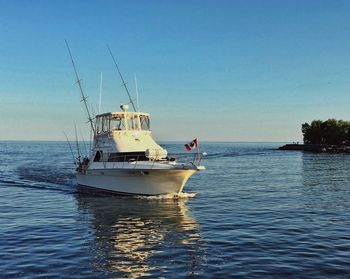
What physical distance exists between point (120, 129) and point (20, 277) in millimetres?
18862

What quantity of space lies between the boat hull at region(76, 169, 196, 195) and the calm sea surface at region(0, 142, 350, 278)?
741 mm

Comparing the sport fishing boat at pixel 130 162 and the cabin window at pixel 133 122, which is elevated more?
the cabin window at pixel 133 122

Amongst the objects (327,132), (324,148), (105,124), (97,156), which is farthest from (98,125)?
(327,132)

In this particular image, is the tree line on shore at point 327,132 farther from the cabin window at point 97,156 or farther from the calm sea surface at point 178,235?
the cabin window at point 97,156

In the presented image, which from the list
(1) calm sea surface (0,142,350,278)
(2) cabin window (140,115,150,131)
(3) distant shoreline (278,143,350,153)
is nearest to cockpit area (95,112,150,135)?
→ (2) cabin window (140,115,150,131)

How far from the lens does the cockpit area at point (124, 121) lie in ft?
97.2

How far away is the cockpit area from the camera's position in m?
29.6

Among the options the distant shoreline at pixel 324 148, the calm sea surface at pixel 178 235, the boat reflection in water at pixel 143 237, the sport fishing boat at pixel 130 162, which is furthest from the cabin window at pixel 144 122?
the distant shoreline at pixel 324 148

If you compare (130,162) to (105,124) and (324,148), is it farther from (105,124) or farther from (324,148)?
(324,148)

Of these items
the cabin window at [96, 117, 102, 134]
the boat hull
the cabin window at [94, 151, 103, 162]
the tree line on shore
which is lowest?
the boat hull

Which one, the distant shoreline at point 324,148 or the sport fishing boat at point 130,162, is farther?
the distant shoreline at point 324,148

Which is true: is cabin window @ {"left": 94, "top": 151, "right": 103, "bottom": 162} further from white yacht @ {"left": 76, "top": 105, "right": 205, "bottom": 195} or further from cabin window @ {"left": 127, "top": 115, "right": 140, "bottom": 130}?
cabin window @ {"left": 127, "top": 115, "right": 140, "bottom": 130}

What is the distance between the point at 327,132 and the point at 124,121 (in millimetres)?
118557

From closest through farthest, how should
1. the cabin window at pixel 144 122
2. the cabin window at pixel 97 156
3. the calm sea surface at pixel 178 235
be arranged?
1. the calm sea surface at pixel 178 235
2. the cabin window at pixel 97 156
3. the cabin window at pixel 144 122
